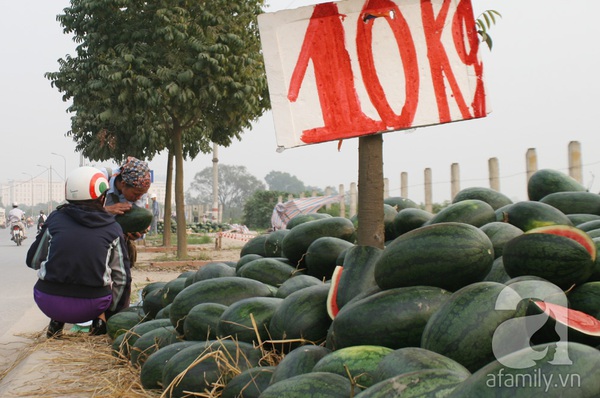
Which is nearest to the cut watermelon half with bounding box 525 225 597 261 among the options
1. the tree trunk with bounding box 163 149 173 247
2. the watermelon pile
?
the watermelon pile

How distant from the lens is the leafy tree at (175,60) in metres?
13.6

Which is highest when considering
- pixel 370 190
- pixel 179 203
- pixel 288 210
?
pixel 179 203

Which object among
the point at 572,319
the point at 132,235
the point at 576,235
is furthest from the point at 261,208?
the point at 572,319

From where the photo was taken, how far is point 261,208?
45.7 m

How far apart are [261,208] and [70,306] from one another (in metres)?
40.7

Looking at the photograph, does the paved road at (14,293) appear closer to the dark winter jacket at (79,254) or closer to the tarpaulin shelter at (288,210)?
the dark winter jacket at (79,254)

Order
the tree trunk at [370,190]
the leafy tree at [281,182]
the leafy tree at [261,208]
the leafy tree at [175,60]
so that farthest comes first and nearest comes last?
the leafy tree at [281,182], the leafy tree at [261,208], the leafy tree at [175,60], the tree trunk at [370,190]

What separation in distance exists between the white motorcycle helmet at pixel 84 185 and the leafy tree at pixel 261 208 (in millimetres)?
39602

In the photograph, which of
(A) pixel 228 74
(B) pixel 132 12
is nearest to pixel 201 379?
(A) pixel 228 74

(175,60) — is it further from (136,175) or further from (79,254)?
(79,254)

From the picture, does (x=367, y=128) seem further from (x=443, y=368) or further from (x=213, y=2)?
(x=213, y=2)

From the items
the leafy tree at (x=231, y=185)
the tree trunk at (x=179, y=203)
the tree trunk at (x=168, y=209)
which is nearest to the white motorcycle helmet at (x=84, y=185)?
the tree trunk at (x=179, y=203)

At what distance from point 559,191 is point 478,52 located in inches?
64.2

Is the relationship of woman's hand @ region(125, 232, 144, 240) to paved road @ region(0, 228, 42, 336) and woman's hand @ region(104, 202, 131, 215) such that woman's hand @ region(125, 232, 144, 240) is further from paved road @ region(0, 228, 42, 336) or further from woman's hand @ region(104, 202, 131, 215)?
paved road @ region(0, 228, 42, 336)
